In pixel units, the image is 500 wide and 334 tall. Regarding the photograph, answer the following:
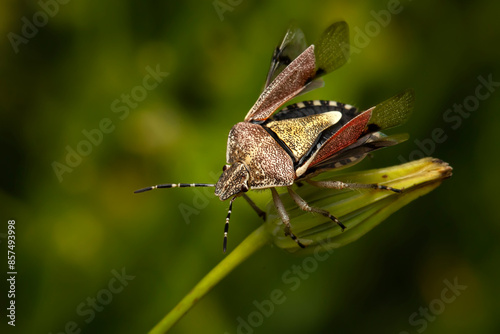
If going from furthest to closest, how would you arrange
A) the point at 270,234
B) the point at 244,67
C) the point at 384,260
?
the point at 244,67 → the point at 384,260 → the point at 270,234

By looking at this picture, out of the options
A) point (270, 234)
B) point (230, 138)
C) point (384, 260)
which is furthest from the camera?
point (384, 260)

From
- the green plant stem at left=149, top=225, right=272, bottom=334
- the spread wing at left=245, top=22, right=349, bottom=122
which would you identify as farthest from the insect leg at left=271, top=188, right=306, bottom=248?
the spread wing at left=245, top=22, right=349, bottom=122

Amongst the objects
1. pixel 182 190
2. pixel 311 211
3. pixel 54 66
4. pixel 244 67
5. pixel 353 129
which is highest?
pixel 54 66

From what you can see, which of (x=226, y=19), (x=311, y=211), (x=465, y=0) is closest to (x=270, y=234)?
(x=311, y=211)

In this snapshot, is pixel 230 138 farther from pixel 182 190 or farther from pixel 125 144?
pixel 125 144

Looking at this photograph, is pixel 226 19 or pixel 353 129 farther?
pixel 226 19

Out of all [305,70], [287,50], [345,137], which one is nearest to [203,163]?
[287,50]
